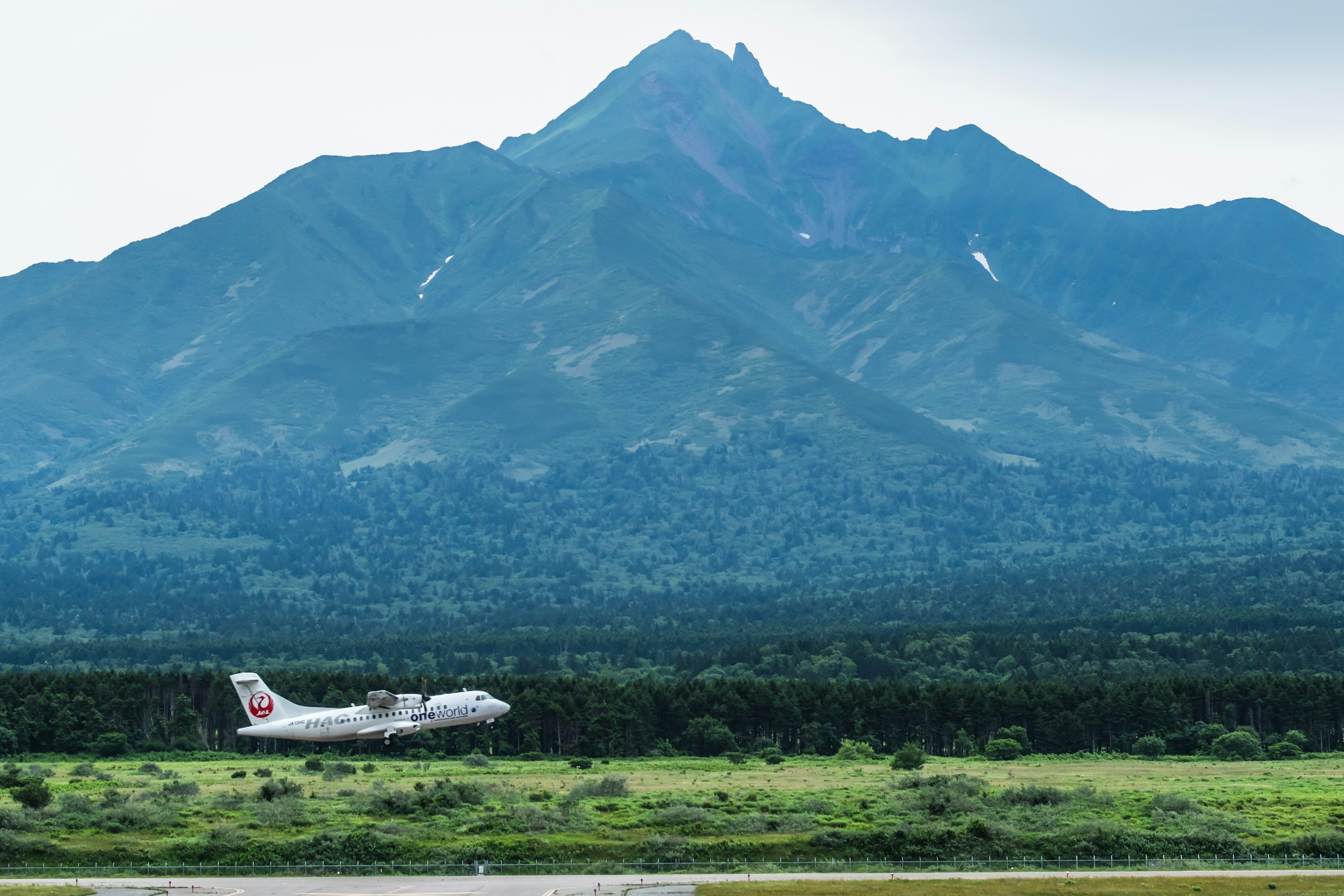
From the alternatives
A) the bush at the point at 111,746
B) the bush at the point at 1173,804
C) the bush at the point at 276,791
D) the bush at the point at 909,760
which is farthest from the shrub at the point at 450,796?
the bush at the point at 111,746

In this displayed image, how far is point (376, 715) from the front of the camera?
13962 cm

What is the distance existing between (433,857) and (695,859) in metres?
18.0

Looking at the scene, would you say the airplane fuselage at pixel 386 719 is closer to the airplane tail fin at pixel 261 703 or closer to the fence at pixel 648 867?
the airplane tail fin at pixel 261 703

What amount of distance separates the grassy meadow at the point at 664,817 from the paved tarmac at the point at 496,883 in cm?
569

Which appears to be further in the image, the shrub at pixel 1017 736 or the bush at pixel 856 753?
the shrub at pixel 1017 736

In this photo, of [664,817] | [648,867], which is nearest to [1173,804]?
[664,817]

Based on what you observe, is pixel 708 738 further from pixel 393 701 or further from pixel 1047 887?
pixel 1047 887

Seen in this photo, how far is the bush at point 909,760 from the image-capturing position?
16200 cm

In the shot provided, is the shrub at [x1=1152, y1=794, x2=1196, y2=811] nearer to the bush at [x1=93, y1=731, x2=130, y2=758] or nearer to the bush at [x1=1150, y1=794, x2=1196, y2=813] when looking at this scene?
the bush at [x1=1150, y1=794, x2=1196, y2=813]

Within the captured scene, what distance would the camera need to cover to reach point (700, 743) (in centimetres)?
18538

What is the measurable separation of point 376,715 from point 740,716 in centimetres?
5986

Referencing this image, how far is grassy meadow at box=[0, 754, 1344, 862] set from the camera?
379ft

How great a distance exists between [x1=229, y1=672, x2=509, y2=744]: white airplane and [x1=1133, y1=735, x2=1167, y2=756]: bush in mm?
74598

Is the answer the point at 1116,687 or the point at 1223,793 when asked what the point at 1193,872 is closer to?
the point at 1223,793
